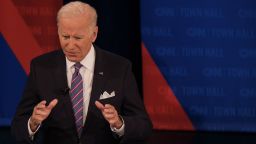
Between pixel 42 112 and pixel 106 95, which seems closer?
pixel 42 112

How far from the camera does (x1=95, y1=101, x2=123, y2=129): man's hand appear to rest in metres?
1.68

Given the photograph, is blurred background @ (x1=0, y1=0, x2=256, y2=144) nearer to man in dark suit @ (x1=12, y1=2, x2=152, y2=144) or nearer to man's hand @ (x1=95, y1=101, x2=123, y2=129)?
man in dark suit @ (x1=12, y1=2, x2=152, y2=144)

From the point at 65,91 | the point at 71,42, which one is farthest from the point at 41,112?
the point at 71,42

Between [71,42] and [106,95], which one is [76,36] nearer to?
[71,42]

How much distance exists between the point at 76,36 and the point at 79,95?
22 centimetres

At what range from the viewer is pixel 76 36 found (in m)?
1.81

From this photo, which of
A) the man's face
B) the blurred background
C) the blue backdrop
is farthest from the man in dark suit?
the blue backdrop

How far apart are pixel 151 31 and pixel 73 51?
254 centimetres

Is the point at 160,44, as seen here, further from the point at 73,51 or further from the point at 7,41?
the point at 73,51

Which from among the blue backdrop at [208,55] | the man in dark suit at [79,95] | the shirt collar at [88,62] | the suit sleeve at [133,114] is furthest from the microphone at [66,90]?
the blue backdrop at [208,55]

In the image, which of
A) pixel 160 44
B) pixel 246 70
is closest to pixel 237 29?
pixel 246 70

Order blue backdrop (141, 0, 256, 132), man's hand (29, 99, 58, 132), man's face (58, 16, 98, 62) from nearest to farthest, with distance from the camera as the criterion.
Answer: man's hand (29, 99, 58, 132), man's face (58, 16, 98, 62), blue backdrop (141, 0, 256, 132)

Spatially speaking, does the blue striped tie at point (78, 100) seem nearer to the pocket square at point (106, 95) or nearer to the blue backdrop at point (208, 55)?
the pocket square at point (106, 95)

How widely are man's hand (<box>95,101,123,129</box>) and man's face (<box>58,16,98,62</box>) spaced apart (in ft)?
0.78
